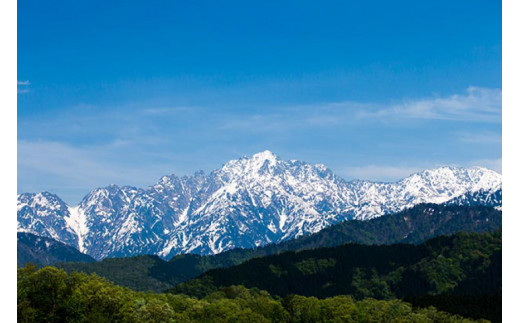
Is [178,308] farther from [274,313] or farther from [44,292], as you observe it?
[44,292]

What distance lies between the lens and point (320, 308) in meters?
186
